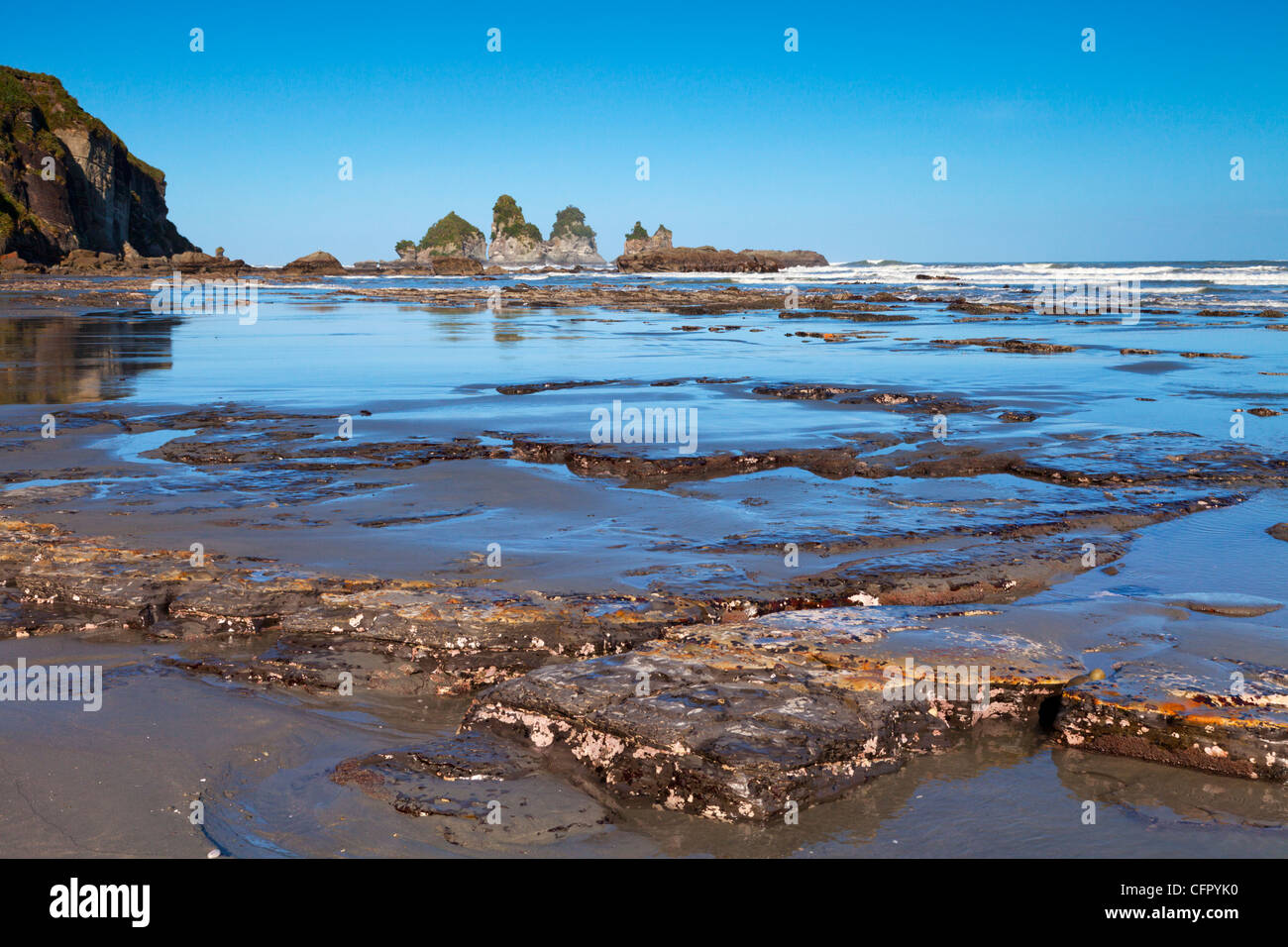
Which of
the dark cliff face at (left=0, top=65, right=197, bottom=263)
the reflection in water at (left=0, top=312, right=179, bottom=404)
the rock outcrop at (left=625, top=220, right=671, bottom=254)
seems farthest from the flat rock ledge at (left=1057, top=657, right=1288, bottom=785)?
the rock outcrop at (left=625, top=220, right=671, bottom=254)

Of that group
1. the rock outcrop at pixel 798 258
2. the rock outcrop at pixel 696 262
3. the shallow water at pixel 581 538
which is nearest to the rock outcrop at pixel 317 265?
the rock outcrop at pixel 696 262

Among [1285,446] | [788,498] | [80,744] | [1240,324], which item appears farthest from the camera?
[1240,324]

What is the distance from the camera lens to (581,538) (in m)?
5.63

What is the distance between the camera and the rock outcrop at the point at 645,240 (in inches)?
6289

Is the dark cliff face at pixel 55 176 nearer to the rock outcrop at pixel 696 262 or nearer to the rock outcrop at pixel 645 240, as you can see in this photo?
the rock outcrop at pixel 696 262

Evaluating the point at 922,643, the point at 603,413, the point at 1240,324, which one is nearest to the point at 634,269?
the point at 1240,324

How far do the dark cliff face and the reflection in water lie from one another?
47.9 meters

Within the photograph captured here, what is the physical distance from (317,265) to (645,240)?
75629mm

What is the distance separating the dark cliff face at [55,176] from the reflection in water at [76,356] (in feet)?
157

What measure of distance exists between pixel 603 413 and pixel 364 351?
889 cm

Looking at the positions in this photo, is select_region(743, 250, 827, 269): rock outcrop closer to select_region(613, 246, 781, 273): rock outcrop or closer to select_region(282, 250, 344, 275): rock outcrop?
select_region(613, 246, 781, 273): rock outcrop

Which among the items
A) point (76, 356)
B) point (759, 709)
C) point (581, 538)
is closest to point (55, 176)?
point (76, 356)
